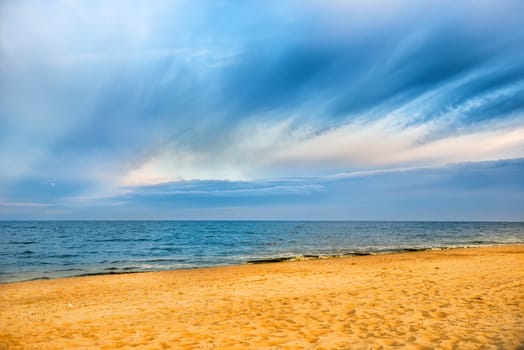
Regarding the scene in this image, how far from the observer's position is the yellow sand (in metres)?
7.71

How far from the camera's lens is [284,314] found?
10055mm

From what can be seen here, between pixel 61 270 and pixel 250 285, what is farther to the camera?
pixel 61 270

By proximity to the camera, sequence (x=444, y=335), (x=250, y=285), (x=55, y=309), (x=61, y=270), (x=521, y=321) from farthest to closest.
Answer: (x=61, y=270), (x=250, y=285), (x=55, y=309), (x=521, y=321), (x=444, y=335)

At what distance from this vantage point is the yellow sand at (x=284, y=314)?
7711mm

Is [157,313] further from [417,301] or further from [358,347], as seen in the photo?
[417,301]

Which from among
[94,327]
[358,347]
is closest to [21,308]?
[94,327]

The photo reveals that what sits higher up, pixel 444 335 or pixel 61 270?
pixel 444 335

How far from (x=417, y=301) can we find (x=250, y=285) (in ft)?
23.7

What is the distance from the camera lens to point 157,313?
11.0 meters

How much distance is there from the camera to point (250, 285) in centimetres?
1571

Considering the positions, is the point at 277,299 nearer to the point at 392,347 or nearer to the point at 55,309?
the point at 392,347

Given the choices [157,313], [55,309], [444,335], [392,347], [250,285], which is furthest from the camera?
[250,285]

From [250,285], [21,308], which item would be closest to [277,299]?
[250,285]

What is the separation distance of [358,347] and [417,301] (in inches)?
197
